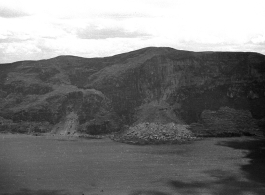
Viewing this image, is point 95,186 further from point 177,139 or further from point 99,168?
point 177,139

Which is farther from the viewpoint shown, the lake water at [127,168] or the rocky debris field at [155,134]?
the rocky debris field at [155,134]

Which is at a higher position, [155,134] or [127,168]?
[155,134]

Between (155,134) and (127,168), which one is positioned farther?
(155,134)

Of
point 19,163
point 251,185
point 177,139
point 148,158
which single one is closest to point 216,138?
point 177,139

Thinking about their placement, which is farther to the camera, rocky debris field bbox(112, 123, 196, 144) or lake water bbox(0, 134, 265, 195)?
rocky debris field bbox(112, 123, 196, 144)
